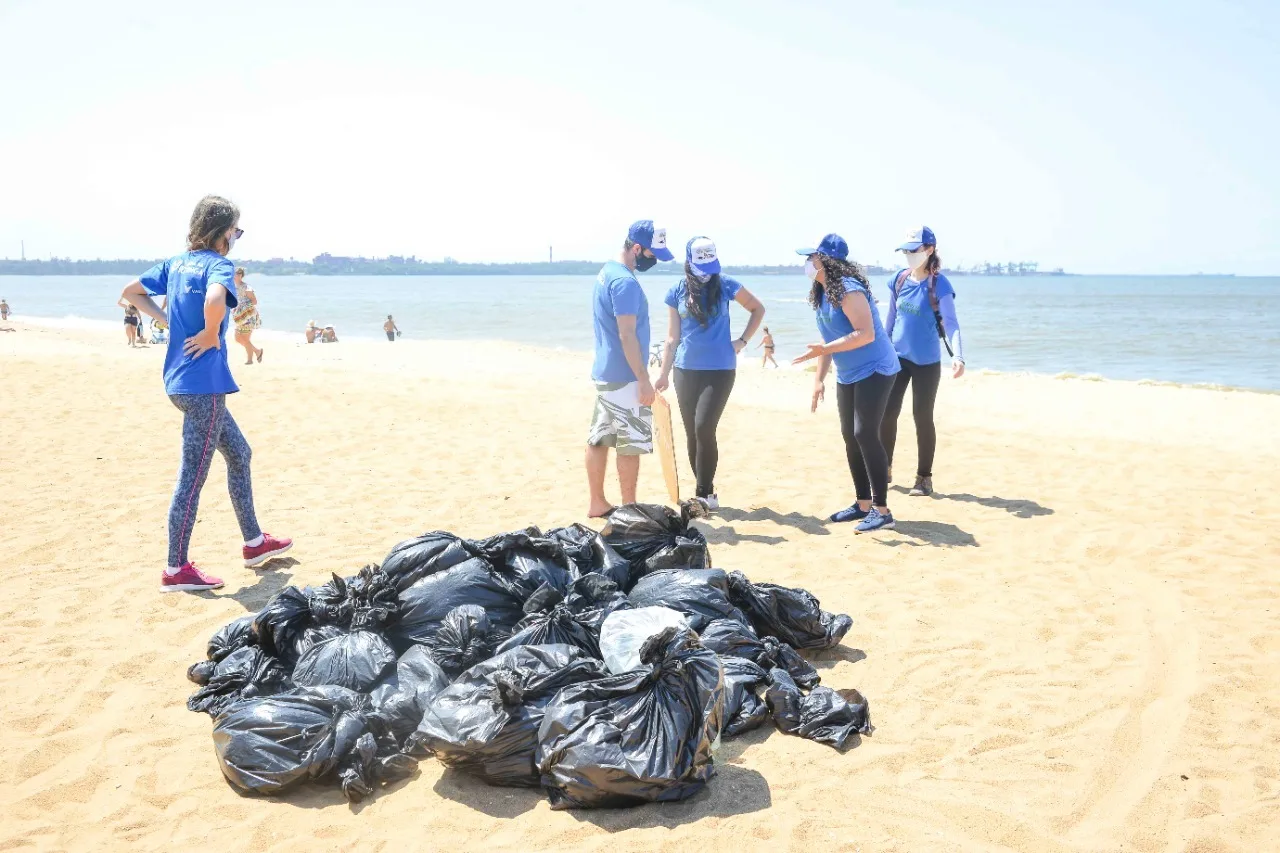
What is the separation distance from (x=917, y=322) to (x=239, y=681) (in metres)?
4.85

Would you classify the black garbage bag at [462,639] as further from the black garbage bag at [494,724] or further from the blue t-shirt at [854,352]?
the blue t-shirt at [854,352]

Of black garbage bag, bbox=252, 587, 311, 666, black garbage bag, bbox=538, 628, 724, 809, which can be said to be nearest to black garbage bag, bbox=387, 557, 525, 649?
black garbage bag, bbox=252, 587, 311, 666

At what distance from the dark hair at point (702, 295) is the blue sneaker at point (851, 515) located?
155 cm

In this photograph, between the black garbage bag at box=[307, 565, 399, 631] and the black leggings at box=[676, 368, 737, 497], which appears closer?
the black garbage bag at box=[307, 565, 399, 631]

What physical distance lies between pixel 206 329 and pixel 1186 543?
570 centimetres

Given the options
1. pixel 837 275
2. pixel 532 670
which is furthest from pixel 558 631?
pixel 837 275

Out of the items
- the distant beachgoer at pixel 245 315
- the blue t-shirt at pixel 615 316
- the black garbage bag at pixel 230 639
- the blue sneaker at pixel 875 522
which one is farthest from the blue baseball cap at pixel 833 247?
the distant beachgoer at pixel 245 315

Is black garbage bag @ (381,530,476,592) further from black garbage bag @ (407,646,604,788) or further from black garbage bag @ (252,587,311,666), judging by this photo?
black garbage bag @ (407,646,604,788)

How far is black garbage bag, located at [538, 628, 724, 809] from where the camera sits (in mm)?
2852

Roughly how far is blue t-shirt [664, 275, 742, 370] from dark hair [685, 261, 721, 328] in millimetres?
25

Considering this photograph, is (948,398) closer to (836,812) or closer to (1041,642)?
(1041,642)

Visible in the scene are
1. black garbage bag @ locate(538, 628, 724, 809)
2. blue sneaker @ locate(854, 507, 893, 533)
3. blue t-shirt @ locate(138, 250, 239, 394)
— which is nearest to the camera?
black garbage bag @ locate(538, 628, 724, 809)

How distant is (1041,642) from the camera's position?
14.0 feet

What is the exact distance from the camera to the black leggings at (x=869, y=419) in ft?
18.9
